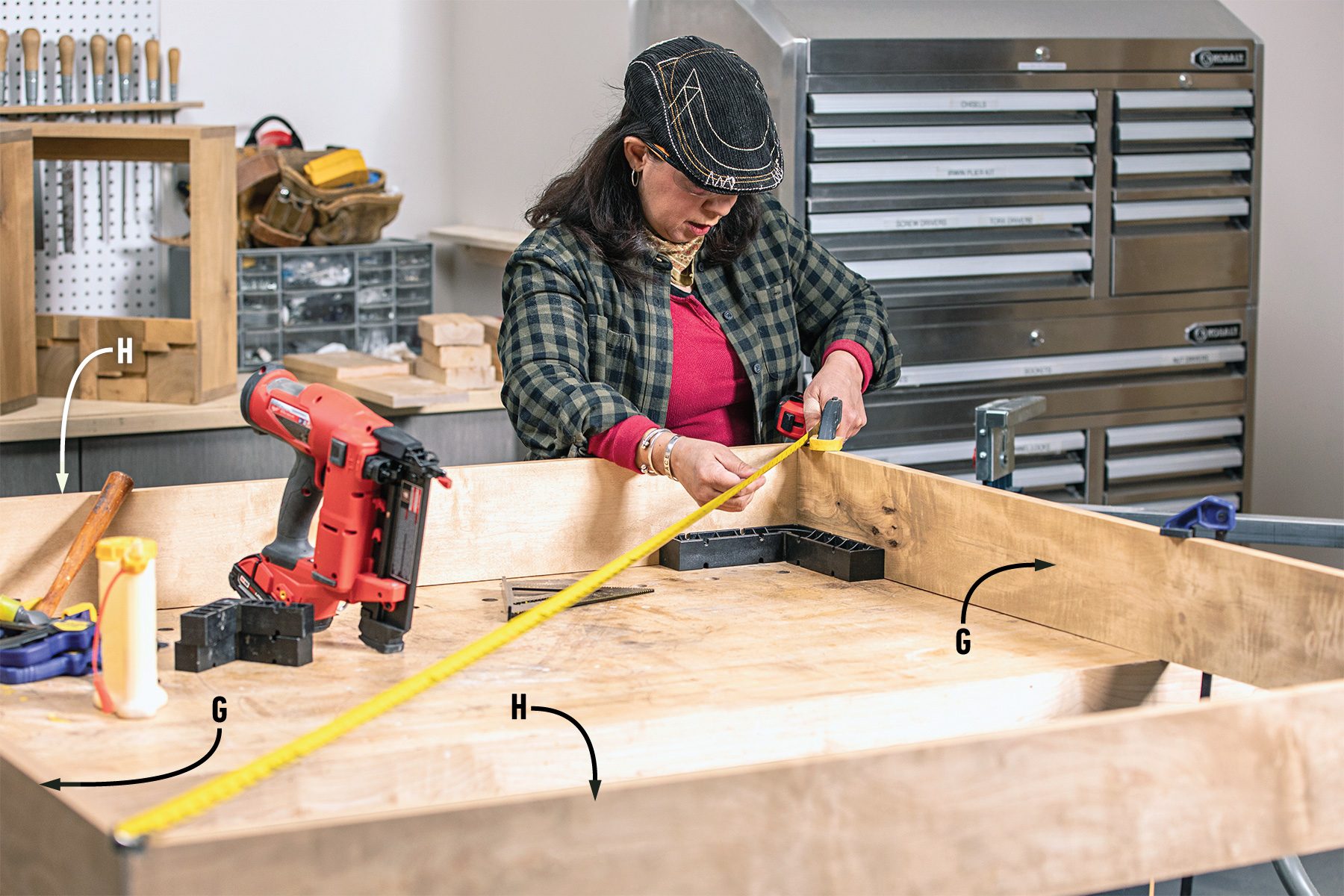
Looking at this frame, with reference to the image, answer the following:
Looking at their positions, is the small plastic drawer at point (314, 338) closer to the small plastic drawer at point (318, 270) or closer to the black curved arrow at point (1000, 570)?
the small plastic drawer at point (318, 270)

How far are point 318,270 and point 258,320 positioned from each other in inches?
8.0

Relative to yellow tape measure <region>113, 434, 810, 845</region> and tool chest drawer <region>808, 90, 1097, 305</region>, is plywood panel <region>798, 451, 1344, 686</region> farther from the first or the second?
tool chest drawer <region>808, 90, 1097, 305</region>

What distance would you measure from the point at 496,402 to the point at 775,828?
98.5 inches

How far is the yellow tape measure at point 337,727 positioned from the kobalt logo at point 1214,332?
6.88ft

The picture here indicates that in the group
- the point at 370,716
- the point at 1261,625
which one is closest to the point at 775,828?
the point at 370,716

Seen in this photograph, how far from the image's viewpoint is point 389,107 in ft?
14.3

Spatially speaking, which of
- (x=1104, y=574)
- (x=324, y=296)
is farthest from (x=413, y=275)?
(x=1104, y=574)

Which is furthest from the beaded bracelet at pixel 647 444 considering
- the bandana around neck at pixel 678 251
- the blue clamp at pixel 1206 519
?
the blue clamp at pixel 1206 519

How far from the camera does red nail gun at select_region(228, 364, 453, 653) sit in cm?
146

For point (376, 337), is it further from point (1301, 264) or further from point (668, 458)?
point (1301, 264)

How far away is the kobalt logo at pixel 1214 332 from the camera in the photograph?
349cm

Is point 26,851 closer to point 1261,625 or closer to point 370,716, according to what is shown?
point 370,716

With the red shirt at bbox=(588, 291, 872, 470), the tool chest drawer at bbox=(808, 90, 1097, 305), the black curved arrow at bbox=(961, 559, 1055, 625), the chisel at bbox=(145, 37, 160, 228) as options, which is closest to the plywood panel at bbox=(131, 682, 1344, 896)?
the black curved arrow at bbox=(961, 559, 1055, 625)

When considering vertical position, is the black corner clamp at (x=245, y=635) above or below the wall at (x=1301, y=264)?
below
